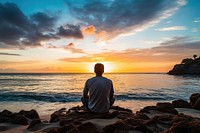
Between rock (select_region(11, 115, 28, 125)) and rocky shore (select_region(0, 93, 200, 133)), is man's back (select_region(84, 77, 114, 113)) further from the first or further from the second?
rock (select_region(11, 115, 28, 125))

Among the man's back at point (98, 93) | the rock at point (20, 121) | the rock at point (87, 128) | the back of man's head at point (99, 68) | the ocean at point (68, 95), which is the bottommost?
the ocean at point (68, 95)

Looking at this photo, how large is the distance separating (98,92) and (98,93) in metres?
0.04

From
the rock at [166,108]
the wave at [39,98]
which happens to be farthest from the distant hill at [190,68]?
the rock at [166,108]

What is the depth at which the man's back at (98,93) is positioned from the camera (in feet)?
24.4

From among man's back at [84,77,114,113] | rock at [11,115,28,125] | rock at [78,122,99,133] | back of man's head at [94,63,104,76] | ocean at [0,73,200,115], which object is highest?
back of man's head at [94,63,104,76]

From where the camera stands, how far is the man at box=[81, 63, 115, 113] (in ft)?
24.4

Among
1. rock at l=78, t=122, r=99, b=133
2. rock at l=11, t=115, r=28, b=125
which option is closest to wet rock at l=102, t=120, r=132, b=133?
rock at l=78, t=122, r=99, b=133

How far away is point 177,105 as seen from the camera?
11.8 m

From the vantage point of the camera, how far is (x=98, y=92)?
7465mm

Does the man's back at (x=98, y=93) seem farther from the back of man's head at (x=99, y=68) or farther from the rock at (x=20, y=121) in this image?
the rock at (x=20, y=121)

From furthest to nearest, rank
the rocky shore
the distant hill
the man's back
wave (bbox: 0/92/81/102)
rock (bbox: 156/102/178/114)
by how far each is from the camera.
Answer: the distant hill → wave (bbox: 0/92/81/102) → rock (bbox: 156/102/178/114) → the man's back → the rocky shore

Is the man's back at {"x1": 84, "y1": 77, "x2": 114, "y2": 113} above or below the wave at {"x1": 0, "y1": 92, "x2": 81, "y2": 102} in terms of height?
above

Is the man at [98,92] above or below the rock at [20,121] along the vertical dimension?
above

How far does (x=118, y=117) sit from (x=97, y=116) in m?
0.86
